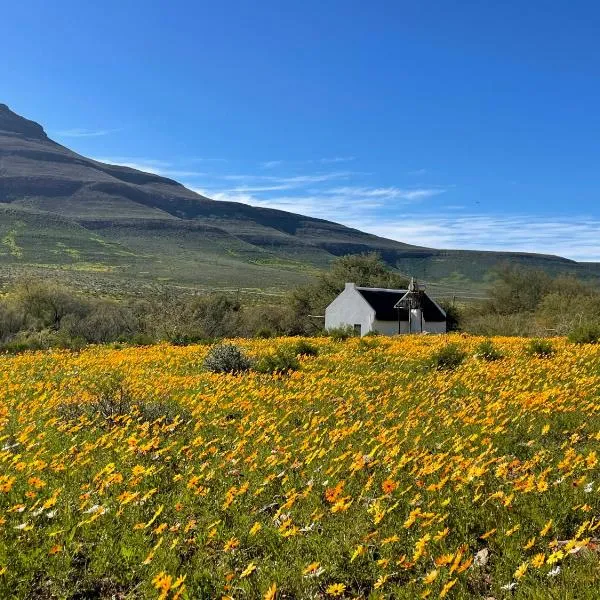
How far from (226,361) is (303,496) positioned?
7.65 m

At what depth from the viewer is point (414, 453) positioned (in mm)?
5824

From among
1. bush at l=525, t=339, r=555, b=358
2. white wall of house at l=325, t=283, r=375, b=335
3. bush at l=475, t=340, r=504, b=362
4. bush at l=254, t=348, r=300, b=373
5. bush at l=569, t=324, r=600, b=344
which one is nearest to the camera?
bush at l=254, t=348, r=300, b=373

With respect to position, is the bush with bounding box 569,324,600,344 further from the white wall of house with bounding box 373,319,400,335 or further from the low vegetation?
the white wall of house with bounding box 373,319,400,335

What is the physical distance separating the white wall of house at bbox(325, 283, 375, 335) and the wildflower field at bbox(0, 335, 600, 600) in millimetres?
35616

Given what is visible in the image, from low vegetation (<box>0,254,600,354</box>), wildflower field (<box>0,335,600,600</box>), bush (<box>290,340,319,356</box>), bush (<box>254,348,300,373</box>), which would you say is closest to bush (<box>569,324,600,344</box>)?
low vegetation (<box>0,254,600,354</box>)

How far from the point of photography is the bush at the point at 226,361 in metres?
12.3

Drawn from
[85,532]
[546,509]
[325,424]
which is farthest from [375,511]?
[325,424]

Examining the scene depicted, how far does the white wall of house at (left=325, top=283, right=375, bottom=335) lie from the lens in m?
45.3

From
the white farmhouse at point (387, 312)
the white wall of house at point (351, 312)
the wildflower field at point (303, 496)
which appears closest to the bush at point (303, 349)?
the wildflower field at point (303, 496)

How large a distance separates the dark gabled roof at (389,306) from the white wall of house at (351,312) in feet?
1.36

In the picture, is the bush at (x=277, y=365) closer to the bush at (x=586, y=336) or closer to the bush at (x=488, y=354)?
the bush at (x=488, y=354)

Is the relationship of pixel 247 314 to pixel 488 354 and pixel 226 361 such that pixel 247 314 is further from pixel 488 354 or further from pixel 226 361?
pixel 226 361

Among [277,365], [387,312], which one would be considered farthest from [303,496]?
[387,312]

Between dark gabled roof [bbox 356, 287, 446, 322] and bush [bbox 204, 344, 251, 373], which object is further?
dark gabled roof [bbox 356, 287, 446, 322]
